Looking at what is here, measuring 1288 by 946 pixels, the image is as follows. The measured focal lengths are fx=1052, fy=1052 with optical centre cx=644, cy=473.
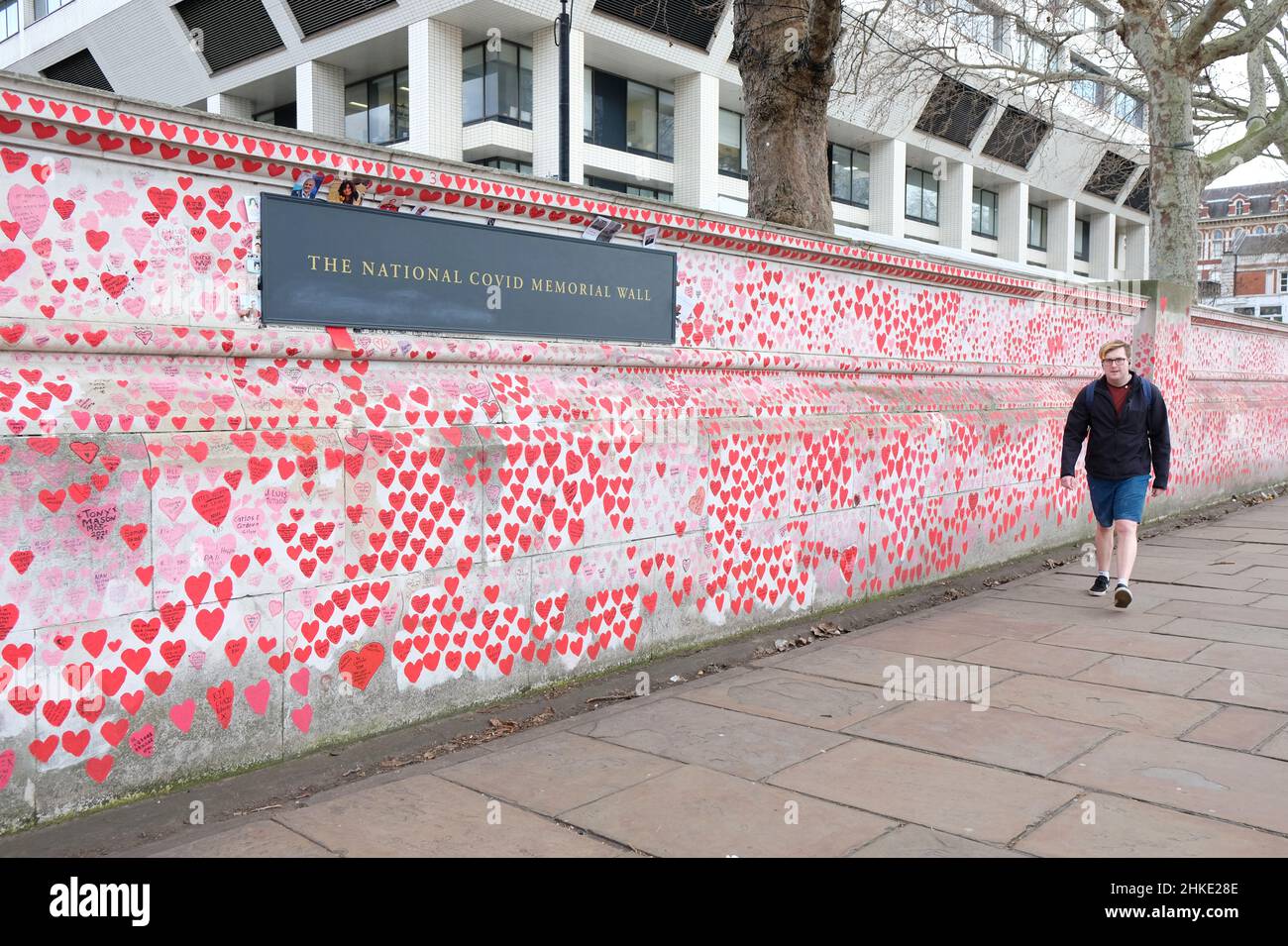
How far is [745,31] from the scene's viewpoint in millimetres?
8555

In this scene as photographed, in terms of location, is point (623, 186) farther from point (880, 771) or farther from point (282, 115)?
point (880, 771)

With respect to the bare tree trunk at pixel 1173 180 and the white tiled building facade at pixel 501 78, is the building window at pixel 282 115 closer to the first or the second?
the white tiled building facade at pixel 501 78

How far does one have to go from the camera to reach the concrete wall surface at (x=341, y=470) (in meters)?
3.54

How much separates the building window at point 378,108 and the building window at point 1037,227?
3073 cm

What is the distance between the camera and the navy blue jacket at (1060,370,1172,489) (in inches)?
286

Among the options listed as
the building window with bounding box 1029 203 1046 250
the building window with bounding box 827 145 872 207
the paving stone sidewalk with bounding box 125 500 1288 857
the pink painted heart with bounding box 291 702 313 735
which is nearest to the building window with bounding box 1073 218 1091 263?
the building window with bounding box 1029 203 1046 250

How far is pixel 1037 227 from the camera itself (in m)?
47.1

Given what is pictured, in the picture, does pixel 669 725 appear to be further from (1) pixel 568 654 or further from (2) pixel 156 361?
(2) pixel 156 361

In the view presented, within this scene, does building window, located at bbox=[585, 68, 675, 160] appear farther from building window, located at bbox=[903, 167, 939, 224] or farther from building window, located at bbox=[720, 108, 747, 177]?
building window, located at bbox=[903, 167, 939, 224]

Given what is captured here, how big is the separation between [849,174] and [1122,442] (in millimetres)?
30157

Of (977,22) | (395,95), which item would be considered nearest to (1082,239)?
(977,22)

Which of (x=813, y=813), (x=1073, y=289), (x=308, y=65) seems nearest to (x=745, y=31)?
(x=1073, y=289)

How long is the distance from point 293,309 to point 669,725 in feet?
7.83

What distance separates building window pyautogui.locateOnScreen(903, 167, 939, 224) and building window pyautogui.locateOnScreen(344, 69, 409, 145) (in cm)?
1928
